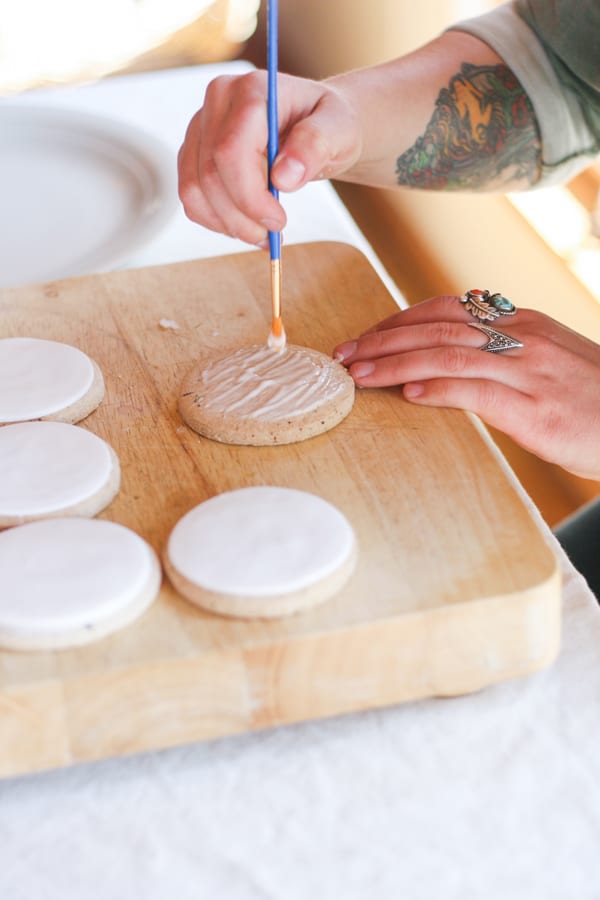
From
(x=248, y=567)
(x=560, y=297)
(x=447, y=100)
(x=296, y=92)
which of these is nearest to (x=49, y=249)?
(x=296, y=92)

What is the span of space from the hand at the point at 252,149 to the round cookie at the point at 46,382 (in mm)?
208

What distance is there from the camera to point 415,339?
988mm

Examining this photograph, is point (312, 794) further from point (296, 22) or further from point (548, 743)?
point (296, 22)

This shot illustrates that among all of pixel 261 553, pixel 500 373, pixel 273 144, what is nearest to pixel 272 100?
pixel 273 144

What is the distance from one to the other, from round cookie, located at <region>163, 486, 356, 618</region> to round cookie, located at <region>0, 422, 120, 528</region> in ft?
0.28

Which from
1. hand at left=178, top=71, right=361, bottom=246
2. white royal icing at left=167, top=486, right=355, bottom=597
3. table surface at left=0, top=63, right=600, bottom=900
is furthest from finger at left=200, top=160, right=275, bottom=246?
table surface at left=0, top=63, right=600, bottom=900

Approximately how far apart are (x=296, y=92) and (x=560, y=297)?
102 centimetres

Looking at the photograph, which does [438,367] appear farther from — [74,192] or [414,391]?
[74,192]

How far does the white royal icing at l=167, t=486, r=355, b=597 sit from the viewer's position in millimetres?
712

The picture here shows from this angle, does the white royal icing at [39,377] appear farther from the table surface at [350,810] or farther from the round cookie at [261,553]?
the table surface at [350,810]

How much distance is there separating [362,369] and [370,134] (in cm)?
41

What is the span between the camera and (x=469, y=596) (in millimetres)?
731

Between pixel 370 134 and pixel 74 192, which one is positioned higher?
pixel 370 134

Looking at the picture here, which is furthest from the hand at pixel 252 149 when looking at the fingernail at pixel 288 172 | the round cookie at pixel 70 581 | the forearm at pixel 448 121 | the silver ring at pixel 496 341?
the round cookie at pixel 70 581
